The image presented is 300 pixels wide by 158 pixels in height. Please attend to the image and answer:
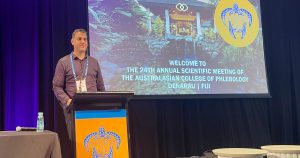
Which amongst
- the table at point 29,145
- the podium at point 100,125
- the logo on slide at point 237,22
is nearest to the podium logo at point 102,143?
the podium at point 100,125

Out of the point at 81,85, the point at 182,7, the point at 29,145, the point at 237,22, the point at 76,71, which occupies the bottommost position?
the point at 29,145

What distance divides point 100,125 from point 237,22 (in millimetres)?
3093

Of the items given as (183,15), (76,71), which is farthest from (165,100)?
(76,71)

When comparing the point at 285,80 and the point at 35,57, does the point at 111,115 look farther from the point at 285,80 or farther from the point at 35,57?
the point at 285,80

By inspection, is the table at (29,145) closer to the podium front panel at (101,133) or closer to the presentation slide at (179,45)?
the podium front panel at (101,133)

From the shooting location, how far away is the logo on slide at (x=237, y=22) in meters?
4.80

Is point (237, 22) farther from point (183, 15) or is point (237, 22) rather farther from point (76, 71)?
point (76, 71)

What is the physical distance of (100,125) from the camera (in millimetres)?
2459

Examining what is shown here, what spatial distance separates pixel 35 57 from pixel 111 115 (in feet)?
5.30

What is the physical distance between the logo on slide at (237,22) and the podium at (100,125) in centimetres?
262

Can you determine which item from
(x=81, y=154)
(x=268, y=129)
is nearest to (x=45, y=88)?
(x=81, y=154)

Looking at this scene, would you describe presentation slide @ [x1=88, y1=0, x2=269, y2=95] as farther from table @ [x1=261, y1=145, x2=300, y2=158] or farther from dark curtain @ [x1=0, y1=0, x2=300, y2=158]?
table @ [x1=261, y1=145, x2=300, y2=158]

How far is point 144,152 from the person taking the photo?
425 centimetres

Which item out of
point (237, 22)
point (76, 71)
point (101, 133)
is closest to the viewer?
point (101, 133)
